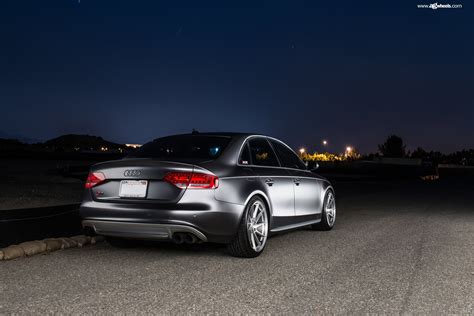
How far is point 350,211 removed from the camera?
13.3 m

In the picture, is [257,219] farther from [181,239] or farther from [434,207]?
[434,207]

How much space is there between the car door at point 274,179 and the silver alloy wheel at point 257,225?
0.91 feet

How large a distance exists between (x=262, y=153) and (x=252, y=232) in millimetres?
1462

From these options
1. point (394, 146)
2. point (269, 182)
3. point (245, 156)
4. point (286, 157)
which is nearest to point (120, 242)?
point (245, 156)

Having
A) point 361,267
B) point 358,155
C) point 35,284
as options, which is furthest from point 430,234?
point 358,155

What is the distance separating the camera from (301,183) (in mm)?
8711

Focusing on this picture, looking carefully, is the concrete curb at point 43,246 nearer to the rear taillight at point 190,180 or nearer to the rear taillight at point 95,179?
the rear taillight at point 95,179

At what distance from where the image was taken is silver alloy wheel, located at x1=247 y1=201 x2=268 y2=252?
7.02 meters

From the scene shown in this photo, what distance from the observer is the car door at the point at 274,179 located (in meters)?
7.61

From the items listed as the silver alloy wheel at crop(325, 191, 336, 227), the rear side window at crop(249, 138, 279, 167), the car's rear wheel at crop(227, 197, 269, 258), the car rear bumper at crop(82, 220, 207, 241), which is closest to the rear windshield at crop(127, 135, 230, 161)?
the rear side window at crop(249, 138, 279, 167)

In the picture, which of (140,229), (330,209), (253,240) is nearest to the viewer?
(140,229)

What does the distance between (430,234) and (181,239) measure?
15.6 ft

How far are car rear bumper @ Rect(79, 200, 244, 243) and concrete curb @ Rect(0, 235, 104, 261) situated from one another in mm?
830

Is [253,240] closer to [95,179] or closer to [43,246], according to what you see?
[95,179]
